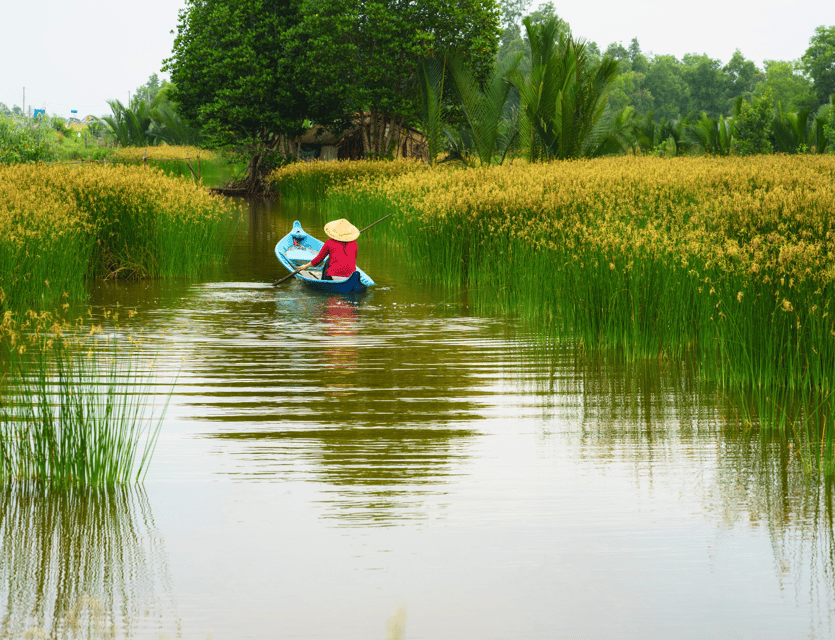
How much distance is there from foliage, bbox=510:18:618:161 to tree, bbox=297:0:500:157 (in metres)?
11.9

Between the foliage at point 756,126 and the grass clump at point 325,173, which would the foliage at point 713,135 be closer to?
the foliage at point 756,126

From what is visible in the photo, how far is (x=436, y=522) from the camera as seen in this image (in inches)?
161

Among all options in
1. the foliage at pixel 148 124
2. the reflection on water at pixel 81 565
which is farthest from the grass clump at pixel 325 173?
the reflection on water at pixel 81 565

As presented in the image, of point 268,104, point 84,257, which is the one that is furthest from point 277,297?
point 268,104

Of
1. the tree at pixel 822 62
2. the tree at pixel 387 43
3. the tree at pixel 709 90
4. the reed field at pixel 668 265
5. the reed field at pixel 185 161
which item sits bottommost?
the reed field at pixel 668 265

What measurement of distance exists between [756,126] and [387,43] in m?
13.4

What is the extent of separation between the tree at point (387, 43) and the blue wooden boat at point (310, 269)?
17309mm

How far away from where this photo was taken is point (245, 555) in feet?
12.3

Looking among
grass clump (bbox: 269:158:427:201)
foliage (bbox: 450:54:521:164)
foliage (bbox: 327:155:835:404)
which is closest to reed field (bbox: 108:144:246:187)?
grass clump (bbox: 269:158:427:201)

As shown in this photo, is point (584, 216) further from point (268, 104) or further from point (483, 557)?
point (268, 104)

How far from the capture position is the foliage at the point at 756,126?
100 ft

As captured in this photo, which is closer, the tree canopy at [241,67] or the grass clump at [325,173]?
the grass clump at [325,173]

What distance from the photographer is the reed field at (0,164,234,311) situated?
996 centimetres

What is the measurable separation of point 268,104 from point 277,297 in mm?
26966
